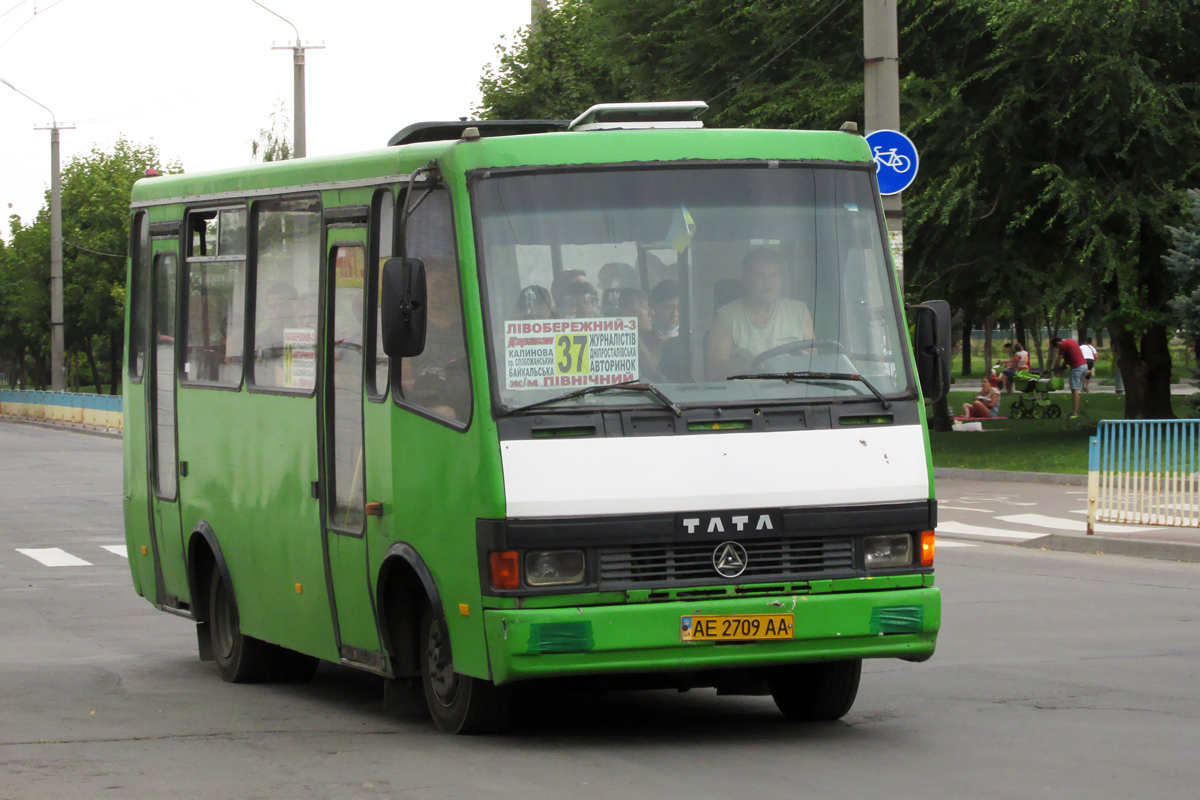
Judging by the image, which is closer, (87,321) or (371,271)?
(371,271)

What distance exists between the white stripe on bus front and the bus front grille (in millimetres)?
164

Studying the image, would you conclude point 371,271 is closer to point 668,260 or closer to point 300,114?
point 668,260

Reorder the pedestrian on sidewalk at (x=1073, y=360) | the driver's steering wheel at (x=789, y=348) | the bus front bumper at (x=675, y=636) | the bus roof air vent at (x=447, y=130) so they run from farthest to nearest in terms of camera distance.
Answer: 1. the pedestrian on sidewalk at (x=1073, y=360)
2. the bus roof air vent at (x=447, y=130)
3. the driver's steering wheel at (x=789, y=348)
4. the bus front bumper at (x=675, y=636)

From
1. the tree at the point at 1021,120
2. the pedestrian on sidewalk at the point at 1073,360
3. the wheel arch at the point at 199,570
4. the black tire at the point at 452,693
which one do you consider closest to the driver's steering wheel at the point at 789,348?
the black tire at the point at 452,693

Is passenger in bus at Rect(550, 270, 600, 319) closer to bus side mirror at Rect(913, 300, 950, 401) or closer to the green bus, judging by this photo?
the green bus

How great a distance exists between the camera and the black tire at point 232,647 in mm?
10461

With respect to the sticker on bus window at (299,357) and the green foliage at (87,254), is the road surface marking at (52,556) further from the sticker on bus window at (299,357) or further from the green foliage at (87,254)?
the green foliage at (87,254)

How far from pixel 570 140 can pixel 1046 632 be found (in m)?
5.61

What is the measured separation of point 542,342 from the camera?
767 centimetres

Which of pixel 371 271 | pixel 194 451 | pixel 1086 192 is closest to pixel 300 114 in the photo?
pixel 1086 192

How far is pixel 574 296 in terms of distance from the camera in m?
7.73

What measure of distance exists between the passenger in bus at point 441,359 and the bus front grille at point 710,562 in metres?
0.89

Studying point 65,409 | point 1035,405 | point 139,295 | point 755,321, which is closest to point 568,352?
point 755,321

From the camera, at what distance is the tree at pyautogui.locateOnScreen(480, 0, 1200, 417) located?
27281 mm
